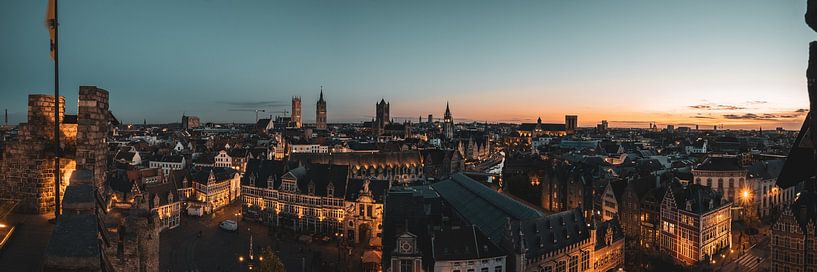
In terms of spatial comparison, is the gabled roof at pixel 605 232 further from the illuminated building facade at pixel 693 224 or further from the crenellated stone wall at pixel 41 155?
the crenellated stone wall at pixel 41 155

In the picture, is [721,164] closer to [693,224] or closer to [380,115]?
[693,224]

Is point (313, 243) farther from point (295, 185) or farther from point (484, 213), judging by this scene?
point (484, 213)

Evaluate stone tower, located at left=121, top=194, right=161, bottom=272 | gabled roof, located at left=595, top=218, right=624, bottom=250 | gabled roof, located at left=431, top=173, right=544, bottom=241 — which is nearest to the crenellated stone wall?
stone tower, located at left=121, top=194, right=161, bottom=272

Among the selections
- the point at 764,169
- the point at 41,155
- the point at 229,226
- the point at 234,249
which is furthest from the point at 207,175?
the point at 764,169

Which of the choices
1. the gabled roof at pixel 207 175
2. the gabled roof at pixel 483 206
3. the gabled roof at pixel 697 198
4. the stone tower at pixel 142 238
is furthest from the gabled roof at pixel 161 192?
the gabled roof at pixel 697 198

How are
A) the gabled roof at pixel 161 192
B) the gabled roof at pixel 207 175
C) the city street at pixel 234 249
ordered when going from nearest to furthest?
the city street at pixel 234 249 < the gabled roof at pixel 161 192 < the gabled roof at pixel 207 175

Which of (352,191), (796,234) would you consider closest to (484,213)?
(352,191)

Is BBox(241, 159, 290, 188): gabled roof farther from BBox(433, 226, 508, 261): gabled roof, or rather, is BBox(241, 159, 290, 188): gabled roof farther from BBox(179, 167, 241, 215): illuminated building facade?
BBox(433, 226, 508, 261): gabled roof
